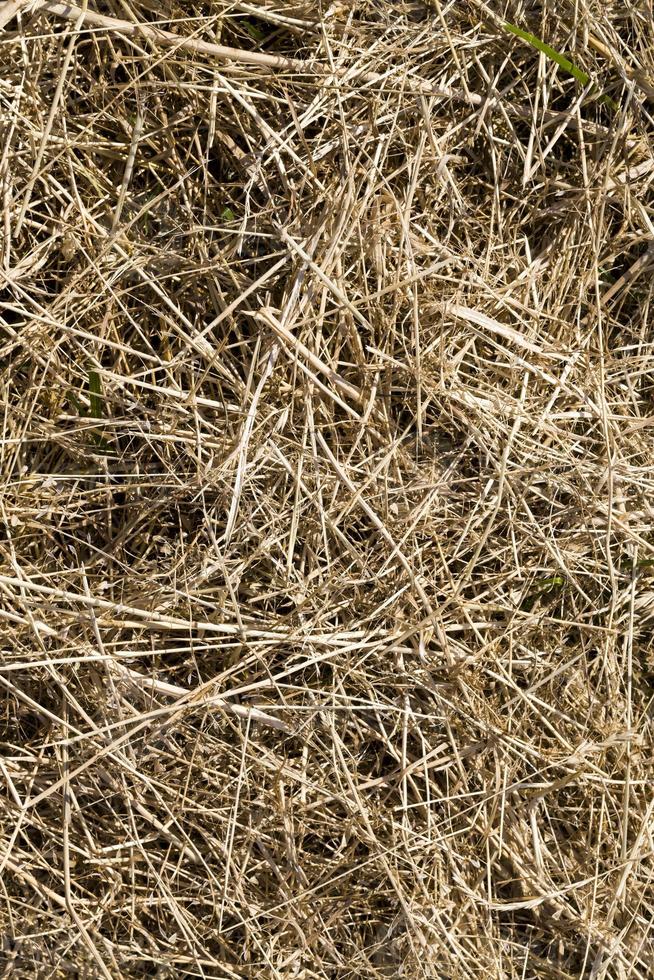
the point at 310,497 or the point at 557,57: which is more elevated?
the point at 557,57

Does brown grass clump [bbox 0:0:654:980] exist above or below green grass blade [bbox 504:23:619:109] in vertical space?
below

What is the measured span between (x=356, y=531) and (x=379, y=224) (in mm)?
518

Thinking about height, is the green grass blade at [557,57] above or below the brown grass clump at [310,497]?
above

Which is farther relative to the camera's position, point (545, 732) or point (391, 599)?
point (545, 732)

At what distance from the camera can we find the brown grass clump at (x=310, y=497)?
145cm

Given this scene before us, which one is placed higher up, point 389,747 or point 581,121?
point 581,121

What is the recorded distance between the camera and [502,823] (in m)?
1.50

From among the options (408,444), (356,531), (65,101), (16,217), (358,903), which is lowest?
(358,903)

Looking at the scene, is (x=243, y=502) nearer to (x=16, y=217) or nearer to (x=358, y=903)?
(x=16, y=217)

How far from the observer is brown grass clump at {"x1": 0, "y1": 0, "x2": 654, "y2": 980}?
1.45 m

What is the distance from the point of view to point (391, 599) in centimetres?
146

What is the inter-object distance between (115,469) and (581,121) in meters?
1.02

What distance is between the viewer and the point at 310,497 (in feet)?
4.82

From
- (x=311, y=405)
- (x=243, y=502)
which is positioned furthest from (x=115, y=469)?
(x=311, y=405)
